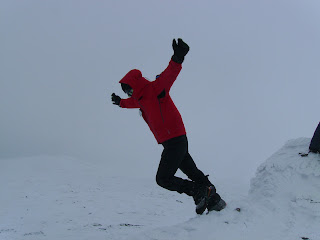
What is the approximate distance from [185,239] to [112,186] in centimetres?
680

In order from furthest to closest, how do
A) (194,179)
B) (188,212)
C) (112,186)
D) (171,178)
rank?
(112,186)
(188,212)
(194,179)
(171,178)

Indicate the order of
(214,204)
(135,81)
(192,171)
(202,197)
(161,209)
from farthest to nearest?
(161,209)
(192,171)
(214,204)
(202,197)
(135,81)

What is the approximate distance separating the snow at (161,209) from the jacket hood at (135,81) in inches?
70.8

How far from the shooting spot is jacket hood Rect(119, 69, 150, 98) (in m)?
4.14

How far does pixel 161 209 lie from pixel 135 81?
4.22 m

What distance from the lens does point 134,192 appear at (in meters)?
9.23

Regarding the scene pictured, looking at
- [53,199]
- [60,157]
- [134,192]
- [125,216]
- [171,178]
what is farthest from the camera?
[60,157]

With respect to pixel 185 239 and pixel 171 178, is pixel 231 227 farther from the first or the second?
pixel 171 178

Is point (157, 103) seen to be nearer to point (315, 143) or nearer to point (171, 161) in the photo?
point (171, 161)

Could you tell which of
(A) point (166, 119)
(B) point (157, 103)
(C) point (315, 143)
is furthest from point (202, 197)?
(C) point (315, 143)

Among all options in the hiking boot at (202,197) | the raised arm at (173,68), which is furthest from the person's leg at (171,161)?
the raised arm at (173,68)

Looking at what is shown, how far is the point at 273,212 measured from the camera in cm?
441

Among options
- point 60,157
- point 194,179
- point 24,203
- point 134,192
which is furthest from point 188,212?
point 60,157

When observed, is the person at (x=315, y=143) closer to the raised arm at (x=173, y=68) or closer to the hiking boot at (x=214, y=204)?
the hiking boot at (x=214, y=204)
